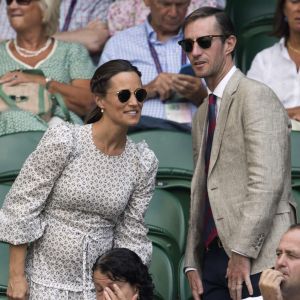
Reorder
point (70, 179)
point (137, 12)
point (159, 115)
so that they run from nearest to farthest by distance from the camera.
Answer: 1. point (70, 179)
2. point (159, 115)
3. point (137, 12)

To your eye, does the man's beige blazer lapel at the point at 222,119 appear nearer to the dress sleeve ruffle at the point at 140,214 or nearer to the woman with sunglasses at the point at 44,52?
the dress sleeve ruffle at the point at 140,214

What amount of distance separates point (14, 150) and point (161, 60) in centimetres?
161

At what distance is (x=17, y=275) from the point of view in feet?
17.5

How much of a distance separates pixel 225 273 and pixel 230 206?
309 mm

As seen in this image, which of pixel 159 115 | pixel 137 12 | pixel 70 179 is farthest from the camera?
pixel 137 12

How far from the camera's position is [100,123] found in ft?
17.9

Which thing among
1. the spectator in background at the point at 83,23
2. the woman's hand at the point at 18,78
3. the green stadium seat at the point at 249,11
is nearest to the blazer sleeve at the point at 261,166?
the woman's hand at the point at 18,78

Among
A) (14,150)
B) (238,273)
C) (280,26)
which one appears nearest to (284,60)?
(280,26)

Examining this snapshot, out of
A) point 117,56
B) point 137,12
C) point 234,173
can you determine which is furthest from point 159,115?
point 234,173

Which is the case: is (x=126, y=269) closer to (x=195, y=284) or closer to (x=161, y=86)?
(x=195, y=284)

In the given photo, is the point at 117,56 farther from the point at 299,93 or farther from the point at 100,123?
the point at 100,123

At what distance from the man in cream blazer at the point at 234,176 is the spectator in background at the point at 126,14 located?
2.84 meters

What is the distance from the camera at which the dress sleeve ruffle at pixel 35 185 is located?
5281 mm

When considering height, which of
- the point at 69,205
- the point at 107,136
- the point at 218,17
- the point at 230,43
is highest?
the point at 218,17
